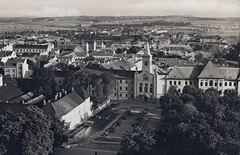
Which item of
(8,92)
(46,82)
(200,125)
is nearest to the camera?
(200,125)

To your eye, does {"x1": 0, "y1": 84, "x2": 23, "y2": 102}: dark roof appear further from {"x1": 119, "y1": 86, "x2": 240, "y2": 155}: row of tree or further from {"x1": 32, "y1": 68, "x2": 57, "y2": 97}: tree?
{"x1": 119, "y1": 86, "x2": 240, "y2": 155}: row of tree

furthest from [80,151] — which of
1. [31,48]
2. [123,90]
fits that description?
[31,48]

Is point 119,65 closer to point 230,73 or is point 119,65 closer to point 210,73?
point 210,73

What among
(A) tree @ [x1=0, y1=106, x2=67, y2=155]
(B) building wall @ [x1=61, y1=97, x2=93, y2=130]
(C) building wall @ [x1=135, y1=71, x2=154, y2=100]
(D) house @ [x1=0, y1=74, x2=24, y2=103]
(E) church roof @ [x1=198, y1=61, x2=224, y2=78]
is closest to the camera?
(A) tree @ [x1=0, y1=106, x2=67, y2=155]

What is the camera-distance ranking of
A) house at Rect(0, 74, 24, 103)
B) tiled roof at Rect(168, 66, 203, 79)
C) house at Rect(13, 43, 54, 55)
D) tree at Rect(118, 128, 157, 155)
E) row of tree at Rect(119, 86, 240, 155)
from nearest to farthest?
tree at Rect(118, 128, 157, 155), row of tree at Rect(119, 86, 240, 155), house at Rect(0, 74, 24, 103), tiled roof at Rect(168, 66, 203, 79), house at Rect(13, 43, 54, 55)

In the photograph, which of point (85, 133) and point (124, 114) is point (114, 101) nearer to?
point (124, 114)

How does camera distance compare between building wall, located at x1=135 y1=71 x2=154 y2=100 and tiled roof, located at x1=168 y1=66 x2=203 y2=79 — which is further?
tiled roof, located at x1=168 y1=66 x2=203 y2=79

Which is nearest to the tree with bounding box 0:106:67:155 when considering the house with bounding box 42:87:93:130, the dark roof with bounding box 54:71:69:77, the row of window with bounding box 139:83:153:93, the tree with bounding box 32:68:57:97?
the house with bounding box 42:87:93:130

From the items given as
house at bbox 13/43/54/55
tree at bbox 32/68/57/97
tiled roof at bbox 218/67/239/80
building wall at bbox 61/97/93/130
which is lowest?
building wall at bbox 61/97/93/130
